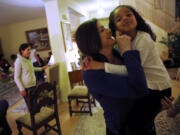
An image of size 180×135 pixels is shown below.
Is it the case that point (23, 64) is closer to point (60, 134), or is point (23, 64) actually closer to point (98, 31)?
point (60, 134)

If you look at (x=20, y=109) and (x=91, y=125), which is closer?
(x=91, y=125)

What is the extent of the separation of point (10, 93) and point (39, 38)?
3418mm

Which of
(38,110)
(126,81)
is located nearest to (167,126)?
(38,110)

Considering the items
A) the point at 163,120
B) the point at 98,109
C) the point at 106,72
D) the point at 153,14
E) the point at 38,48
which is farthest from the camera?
the point at 38,48

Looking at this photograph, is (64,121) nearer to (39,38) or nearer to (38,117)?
(38,117)

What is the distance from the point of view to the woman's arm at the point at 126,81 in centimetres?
57

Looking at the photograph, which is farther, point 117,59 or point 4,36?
point 4,36

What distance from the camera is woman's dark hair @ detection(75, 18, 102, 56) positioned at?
66 cm

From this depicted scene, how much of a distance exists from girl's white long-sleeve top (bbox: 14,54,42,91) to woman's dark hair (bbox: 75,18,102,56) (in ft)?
6.51

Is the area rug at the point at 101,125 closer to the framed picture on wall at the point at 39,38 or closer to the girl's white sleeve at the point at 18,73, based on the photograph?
the girl's white sleeve at the point at 18,73

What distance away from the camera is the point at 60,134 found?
2.07m

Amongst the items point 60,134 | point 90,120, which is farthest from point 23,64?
point 90,120

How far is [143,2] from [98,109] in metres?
4.92

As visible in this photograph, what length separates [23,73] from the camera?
7.88ft
